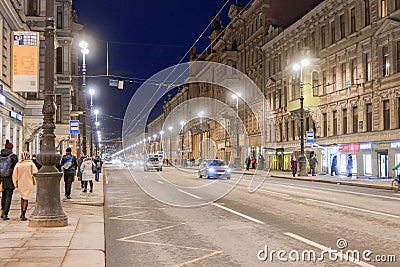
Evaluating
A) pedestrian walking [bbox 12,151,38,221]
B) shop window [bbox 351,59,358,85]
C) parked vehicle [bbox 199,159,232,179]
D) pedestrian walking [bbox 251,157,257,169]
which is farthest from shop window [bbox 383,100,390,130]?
pedestrian walking [bbox 12,151,38,221]

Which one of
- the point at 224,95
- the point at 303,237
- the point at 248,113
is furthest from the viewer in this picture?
the point at 224,95

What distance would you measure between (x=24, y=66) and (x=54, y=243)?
11.3 m

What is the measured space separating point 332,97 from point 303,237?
35.3m

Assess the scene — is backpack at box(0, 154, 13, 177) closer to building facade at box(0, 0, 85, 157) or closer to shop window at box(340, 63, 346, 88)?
building facade at box(0, 0, 85, 157)

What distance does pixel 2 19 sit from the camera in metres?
24.5

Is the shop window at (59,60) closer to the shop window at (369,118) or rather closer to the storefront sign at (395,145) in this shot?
the shop window at (369,118)

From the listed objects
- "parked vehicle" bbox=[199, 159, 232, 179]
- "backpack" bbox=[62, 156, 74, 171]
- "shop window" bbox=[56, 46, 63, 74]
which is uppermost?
"shop window" bbox=[56, 46, 63, 74]

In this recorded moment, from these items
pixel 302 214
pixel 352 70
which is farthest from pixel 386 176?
pixel 302 214

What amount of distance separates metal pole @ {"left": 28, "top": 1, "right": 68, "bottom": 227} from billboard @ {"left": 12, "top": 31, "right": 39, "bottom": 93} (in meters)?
7.35

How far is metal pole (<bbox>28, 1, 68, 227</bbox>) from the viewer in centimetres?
1188

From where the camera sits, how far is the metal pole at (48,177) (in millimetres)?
11883

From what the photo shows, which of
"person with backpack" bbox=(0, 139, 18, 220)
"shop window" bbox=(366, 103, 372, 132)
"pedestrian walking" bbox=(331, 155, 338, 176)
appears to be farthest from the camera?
"pedestrian walking" bbox=(331, 155, 338, 176)

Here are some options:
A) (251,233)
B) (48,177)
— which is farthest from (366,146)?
(48,177)

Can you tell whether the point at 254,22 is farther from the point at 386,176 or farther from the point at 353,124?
the point at 386,176
